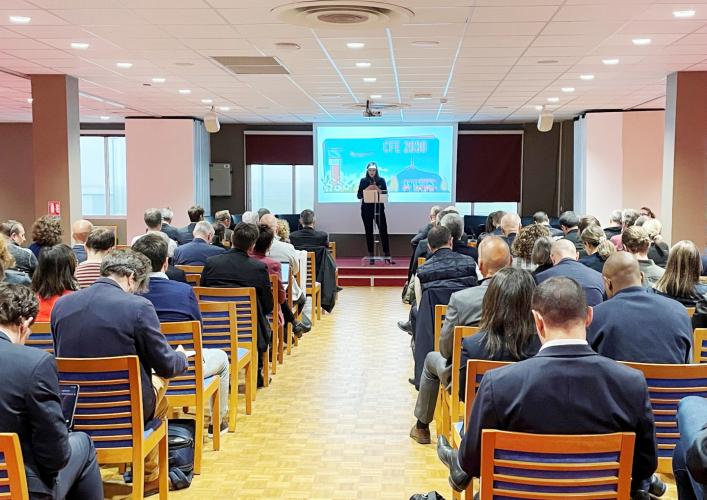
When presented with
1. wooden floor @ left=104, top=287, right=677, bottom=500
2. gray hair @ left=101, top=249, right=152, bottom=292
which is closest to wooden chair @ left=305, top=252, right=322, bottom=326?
wooden floor @ left=104, top=287, right=677, bottom=500

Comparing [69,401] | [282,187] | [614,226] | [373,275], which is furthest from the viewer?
[282,187]

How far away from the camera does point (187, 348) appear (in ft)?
13.1

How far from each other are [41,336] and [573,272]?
3.10m

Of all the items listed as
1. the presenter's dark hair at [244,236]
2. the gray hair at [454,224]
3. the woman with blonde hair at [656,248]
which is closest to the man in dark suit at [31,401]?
the presenter's dark hair at [244,236]

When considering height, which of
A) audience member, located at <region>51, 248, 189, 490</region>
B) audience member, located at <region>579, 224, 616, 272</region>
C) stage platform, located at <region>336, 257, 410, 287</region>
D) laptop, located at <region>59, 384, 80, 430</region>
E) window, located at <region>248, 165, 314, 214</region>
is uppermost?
window, located at <region>248, 165, 314, 214</region>

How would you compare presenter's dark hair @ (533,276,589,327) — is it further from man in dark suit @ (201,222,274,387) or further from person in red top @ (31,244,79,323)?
man in dark suit @ (201,222,274,387)

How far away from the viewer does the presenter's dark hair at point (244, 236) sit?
215 inches

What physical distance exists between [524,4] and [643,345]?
3.21m

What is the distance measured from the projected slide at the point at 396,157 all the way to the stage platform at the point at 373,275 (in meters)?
2.62

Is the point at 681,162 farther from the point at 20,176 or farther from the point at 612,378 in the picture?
the point at 20,176

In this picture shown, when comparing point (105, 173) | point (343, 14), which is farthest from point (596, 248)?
point (105, 173)

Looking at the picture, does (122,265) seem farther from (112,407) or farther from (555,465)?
(555,465)

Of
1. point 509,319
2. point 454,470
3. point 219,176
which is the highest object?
point 219,176

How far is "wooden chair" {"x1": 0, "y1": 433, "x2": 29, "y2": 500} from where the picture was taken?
211 cm
